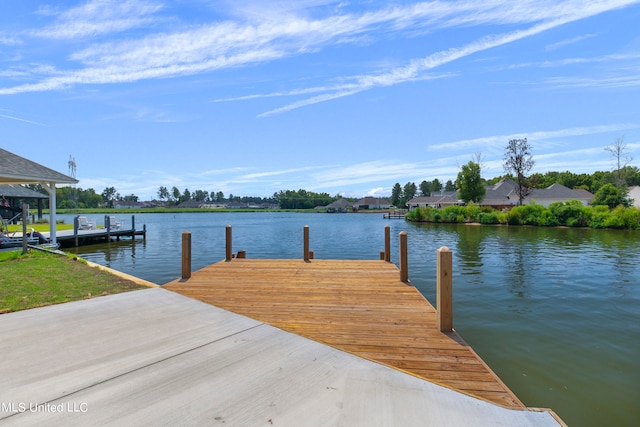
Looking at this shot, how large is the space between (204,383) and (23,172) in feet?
54.5

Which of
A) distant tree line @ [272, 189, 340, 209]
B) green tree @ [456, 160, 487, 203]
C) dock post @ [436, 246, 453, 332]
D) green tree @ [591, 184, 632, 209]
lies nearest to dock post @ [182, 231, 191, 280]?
dock post @ [436, 246, 453, 332]

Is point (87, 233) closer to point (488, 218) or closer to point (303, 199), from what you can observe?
point (488, 218)

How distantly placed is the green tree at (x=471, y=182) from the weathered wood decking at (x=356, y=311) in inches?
2201

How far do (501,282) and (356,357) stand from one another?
948 centimetres

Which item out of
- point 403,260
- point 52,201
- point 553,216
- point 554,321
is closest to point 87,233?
point 52,201

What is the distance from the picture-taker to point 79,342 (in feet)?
13.6

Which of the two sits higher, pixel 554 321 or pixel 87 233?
pixel 87 233

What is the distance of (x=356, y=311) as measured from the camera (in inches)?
227

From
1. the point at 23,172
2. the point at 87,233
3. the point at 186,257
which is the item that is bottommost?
the point at 87,233

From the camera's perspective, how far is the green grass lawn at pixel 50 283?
6221mm

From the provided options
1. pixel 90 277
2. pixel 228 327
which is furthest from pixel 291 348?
pixel 90 277

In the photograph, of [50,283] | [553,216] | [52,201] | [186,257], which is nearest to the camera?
[50,283]

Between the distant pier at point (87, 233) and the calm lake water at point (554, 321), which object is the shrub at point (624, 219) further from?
the distant pier at point (87, 233)

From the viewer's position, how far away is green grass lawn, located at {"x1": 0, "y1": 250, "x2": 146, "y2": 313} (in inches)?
245
